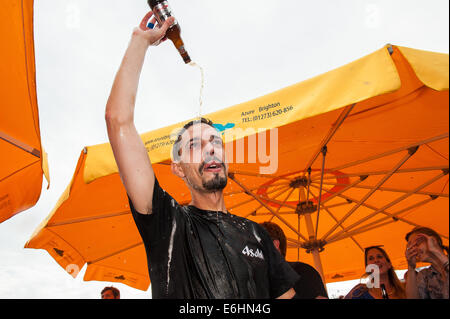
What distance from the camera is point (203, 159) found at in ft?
4.98

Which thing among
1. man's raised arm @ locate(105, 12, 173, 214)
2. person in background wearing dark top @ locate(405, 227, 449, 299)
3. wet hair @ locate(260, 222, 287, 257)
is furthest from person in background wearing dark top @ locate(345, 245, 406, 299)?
man's raised arm @ locate(105, 12, 173, 214)

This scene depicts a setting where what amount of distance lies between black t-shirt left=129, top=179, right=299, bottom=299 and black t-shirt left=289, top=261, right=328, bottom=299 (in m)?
1.07

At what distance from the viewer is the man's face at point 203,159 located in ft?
4.79

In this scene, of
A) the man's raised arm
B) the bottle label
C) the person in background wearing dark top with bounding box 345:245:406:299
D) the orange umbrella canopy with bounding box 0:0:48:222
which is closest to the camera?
→ the man's raised arm

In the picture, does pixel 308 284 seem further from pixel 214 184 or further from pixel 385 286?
pixel 214 184

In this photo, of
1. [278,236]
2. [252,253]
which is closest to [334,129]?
[278,236]

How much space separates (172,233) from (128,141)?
368 mm

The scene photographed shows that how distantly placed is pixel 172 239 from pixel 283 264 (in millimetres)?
632

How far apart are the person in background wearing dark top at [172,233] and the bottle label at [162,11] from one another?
7 cm

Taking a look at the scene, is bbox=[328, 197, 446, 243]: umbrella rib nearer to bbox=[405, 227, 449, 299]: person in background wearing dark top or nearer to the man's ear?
bbox=[405, 227, 449, 299]: person in background wearing dark top

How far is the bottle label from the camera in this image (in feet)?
4.73

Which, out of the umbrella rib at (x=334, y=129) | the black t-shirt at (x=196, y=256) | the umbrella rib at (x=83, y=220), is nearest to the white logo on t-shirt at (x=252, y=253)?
the black t-shirt at (x=196, y=256)
